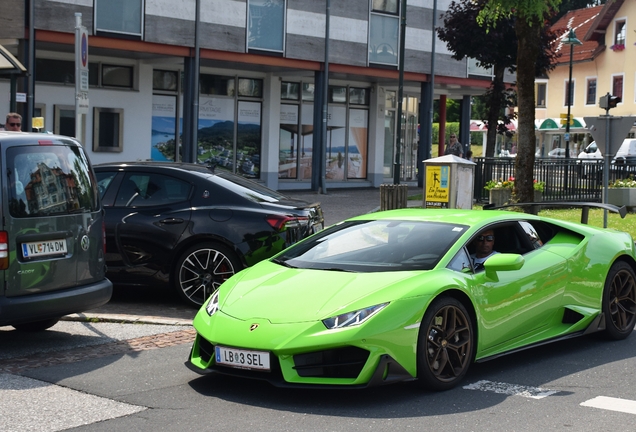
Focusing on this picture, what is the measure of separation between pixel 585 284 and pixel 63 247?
4.36 m

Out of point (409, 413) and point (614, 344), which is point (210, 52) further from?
point (409, 413)

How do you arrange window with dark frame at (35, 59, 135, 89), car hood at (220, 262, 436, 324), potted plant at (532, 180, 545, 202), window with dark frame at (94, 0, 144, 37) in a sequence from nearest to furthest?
car hood at (220, 262, 436, 324)
window with dark frame at (94, 0, 144, 37)
window with dark frame at (35, 59, 135, 89)
potted plant at (532, 180, 545, 202)

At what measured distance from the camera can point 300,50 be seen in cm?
2677

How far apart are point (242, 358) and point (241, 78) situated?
2289 cm

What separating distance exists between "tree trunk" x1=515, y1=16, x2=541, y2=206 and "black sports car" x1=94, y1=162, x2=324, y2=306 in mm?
12053

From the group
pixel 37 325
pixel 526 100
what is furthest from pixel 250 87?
pixel 37 325

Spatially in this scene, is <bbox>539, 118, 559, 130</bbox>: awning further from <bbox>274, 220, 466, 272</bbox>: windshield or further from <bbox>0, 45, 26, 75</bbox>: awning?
<bbox>274, 220, 466, 272</bbox>: windshield

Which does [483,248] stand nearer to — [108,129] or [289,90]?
[108,129]

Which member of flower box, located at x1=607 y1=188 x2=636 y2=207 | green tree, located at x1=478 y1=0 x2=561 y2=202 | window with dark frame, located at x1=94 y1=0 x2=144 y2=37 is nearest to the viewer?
green tree, located at x1=478 y1=0 x2=561 y2=202

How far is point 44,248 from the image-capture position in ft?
25.1

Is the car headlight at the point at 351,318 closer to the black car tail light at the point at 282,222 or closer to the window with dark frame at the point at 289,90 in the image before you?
the black car tail light at the point at 282,222

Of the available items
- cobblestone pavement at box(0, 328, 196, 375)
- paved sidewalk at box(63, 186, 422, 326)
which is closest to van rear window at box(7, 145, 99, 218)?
cobblestone pavement at box(0, 328, 196, 375)

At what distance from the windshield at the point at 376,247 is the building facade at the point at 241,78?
15.2 m

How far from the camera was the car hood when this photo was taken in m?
6.28
